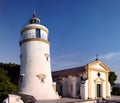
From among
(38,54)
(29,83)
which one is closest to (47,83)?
(29,83)

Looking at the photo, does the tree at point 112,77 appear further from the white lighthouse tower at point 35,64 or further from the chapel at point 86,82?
the white lighthouse tower at point 35,64

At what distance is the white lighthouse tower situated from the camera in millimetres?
21703

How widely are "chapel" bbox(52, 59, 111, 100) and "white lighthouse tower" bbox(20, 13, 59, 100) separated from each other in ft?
15.7

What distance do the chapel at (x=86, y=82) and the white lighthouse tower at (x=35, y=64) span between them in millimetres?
4799

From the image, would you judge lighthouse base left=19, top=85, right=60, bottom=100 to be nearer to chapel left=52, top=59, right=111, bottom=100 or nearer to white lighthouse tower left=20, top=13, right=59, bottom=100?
white lighthouse tower left=20, top=13, right=59, bottom=100

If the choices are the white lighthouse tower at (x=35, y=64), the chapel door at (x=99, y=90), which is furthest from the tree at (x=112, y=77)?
the white lighthouse tower at (x=35, y=64)

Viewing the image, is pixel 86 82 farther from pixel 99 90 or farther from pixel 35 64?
pixel 35 64

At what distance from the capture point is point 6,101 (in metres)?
15.9

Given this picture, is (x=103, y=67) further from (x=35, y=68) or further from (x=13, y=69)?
(x=13, y=69)

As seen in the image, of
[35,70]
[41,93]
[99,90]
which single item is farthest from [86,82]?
[35,70]

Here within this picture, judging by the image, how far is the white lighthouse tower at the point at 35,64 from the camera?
21.7m

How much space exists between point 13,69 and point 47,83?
7281 mm

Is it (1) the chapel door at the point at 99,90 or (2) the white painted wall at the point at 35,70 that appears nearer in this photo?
(2) the white painted wall at the point at 35,70

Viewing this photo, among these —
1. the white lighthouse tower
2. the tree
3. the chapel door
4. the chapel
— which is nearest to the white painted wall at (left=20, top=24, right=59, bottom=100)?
the white lighthouse tower
